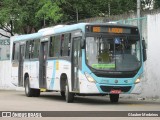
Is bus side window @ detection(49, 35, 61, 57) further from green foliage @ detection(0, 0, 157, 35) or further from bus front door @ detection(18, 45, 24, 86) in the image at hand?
green foliage @ detection(0, 0, 157, 35)

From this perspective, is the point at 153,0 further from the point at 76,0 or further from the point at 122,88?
the point at 122,88

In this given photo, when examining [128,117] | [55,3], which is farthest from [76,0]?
[128,117]

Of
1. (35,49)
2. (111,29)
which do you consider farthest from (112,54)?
(35,49)

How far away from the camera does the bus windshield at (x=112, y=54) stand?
67.9 ft

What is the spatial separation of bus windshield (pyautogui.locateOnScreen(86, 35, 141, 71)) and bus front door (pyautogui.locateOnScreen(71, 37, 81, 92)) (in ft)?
1.84

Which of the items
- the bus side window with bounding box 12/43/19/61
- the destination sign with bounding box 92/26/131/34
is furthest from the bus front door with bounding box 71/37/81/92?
the bus side window with bounding box 12/43/19/61

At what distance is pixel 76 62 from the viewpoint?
2133 centimetres

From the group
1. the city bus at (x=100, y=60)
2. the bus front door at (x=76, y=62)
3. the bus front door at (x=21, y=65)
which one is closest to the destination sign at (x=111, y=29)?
the city bus at (x=100, y=60)

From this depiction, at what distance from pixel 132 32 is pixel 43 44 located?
229 inches

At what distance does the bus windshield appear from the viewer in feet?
67.9

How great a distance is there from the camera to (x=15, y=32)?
44.5 m

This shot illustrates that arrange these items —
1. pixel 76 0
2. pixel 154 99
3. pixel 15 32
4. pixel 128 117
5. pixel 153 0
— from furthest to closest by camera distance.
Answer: pixel 15 32 → pixel 76 0 → pixel 153 0 → pixel 154 99 → pixel 128 117

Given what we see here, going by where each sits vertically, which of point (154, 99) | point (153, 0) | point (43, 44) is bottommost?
point (154, 99)

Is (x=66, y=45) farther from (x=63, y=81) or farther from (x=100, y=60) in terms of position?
(x=100, y=60)
